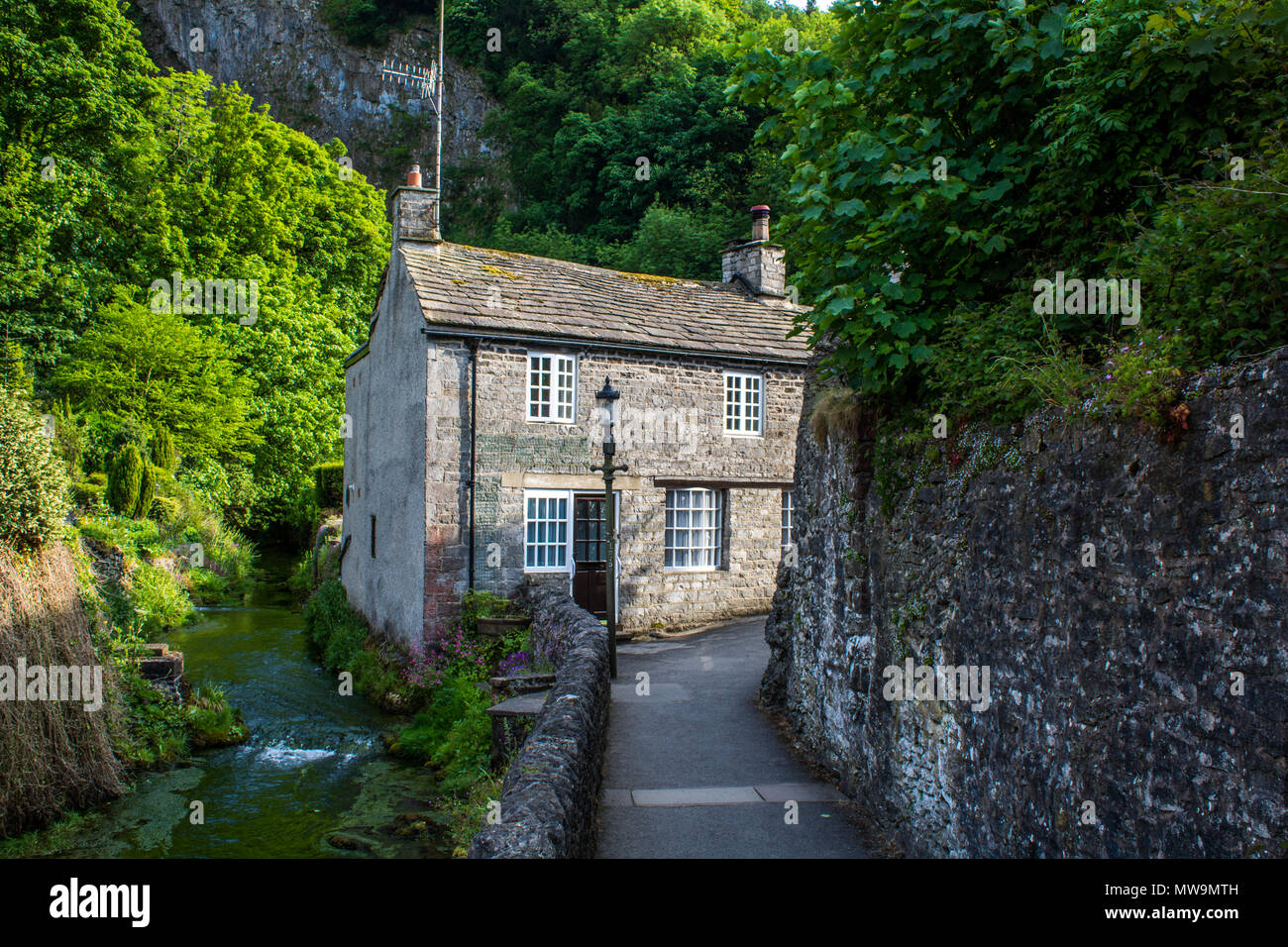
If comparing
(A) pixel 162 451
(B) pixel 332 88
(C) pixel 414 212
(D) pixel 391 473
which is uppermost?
(B) pixel 332 88

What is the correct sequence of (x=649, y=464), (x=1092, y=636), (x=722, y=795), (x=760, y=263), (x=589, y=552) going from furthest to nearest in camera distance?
1. (x=760, y=263)
2. (x=649, y=464)
3. (x=589, y=552)
4. (x=722, y=795)
5. (x=1092, y=636)

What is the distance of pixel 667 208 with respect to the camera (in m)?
36.8

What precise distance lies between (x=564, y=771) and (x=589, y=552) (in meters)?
10.5

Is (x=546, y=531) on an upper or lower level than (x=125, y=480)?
lower

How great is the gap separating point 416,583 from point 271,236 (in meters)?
22.4

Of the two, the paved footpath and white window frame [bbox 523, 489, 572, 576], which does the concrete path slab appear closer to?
the paved footpath

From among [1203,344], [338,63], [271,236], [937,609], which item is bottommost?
[937,609]

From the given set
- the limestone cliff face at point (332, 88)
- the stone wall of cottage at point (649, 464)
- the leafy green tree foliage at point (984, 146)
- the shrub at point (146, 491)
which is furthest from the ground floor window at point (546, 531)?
the limestone cliff face at point (332, 88)

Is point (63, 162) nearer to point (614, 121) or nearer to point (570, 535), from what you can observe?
point (570, 535)

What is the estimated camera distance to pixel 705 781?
8953 mm

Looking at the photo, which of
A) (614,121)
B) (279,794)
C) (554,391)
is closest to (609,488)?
(554,391)

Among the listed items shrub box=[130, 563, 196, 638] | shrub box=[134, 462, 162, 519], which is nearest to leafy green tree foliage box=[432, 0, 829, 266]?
shrub box=[134, 462, 162, 519]

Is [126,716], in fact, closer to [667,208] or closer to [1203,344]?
[1203,344]

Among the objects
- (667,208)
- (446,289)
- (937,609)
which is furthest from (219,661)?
(667,208)
